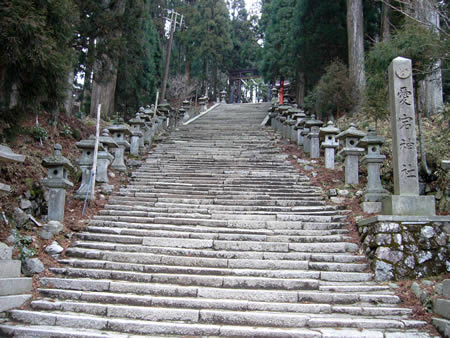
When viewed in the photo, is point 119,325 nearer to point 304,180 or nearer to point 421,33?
point 304,180

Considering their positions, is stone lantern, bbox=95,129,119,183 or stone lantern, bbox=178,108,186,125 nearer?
stone lantern, bbox=95,129,119,183

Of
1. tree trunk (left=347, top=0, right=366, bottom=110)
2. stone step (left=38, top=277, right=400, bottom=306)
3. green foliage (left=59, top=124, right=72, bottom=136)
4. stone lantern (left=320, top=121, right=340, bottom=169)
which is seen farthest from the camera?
tree trunk (left=347, top=0, right=366, bottom=110)

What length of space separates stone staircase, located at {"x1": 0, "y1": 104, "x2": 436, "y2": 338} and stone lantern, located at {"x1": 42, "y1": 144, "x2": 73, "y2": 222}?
2.11ft

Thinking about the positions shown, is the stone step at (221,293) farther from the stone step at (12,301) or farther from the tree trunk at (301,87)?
the tree trunk at (301,87)

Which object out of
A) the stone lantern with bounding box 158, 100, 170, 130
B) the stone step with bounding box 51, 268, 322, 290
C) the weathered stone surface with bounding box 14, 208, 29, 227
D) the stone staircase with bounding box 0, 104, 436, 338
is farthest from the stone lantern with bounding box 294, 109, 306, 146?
the weathered stone surface with bounding box 14, 208, 29, 227

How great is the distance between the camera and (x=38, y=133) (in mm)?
9000

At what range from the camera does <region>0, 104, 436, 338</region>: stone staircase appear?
14.3ft

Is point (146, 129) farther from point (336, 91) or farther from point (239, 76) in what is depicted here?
point (239, 76)

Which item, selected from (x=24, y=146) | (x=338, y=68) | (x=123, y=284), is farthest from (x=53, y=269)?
(x=338, y=68)

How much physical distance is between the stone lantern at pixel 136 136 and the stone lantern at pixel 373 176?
22.3 feet

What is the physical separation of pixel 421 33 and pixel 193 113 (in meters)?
14.9

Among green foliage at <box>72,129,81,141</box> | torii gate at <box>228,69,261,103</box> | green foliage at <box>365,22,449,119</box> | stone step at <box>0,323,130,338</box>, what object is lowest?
stone step at <box>0,323,130,338</box>

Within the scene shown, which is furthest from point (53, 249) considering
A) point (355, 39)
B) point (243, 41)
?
point (243, 41)

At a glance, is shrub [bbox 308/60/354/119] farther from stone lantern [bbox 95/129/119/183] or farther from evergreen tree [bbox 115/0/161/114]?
stone lantern [bbox 95/129/119/183]
